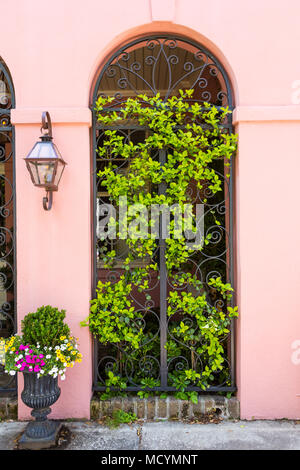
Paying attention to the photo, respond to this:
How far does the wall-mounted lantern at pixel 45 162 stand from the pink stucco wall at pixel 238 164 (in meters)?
0.22

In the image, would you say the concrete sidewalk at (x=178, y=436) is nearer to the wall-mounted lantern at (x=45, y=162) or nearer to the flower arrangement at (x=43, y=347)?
the flower arrangement at (x=43, y=347)

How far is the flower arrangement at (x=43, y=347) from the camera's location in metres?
3.32

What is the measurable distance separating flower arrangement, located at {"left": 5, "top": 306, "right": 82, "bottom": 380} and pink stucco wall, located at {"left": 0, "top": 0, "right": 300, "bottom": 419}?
34 cm

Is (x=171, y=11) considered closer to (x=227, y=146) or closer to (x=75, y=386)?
(x=227, y=146)

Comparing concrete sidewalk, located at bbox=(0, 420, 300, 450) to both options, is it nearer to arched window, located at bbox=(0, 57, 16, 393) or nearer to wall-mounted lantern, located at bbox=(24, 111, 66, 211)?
arched window, located at bbox=(0, 57, 16, 393)

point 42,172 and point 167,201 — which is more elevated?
point 42,172

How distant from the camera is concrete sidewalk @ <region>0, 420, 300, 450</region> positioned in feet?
11.1

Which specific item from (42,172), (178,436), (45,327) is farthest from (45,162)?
(178,436)

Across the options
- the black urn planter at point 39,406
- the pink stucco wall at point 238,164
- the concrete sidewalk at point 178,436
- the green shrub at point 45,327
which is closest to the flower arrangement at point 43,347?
the green shrub at point 45,327

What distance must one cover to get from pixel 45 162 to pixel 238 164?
6.29 ft

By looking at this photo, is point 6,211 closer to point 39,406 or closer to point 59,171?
point 59,171

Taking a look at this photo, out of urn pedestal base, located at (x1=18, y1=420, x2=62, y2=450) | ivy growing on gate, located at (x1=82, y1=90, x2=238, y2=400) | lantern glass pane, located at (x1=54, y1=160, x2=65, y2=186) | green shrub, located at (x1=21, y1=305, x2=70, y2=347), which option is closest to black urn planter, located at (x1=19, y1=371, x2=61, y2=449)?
urn pedestal base, located at (x1=18, y1=420, x2=62, y2=450)

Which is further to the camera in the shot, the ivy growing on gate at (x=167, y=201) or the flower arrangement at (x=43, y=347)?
the ivy growing on gate at (x=167, y=201)

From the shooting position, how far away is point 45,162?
3.42 metres
